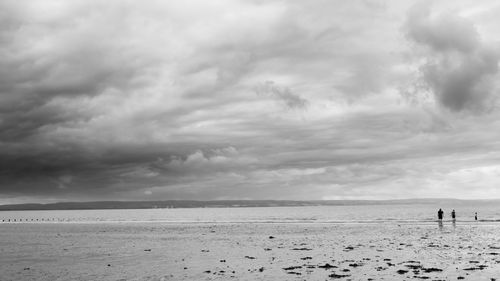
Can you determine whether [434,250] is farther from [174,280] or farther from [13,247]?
[13,247]

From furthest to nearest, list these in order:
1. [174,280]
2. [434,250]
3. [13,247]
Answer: [13,247] → [434,250] → [174,280]

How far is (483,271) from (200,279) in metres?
18.9

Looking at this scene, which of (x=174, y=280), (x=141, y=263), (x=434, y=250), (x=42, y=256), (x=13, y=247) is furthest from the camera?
(x=13, y=247)

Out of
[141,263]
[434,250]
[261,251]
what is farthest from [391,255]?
[141,263]

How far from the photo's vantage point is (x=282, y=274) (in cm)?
3462

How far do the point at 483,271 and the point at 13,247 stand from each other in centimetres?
5288

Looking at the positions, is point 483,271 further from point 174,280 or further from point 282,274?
point 174,280

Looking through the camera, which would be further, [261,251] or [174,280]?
[261,251]

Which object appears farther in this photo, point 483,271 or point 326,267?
point 326,267

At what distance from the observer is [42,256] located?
5069 cm

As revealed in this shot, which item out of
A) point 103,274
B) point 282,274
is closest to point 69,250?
point 103,274

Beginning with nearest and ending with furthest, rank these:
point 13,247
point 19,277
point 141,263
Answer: point 19,277
point 141,263
point 13,247

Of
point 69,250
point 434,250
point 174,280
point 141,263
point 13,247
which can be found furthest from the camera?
point 13,247

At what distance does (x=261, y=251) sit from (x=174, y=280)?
60.1ft
